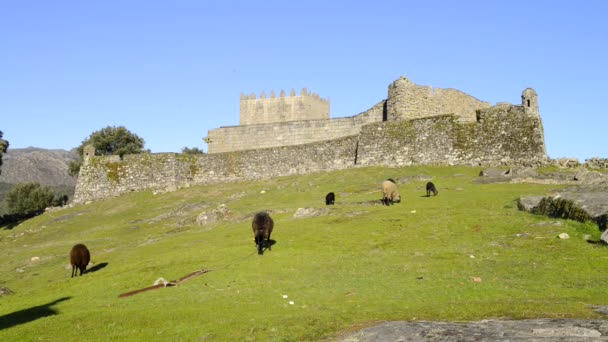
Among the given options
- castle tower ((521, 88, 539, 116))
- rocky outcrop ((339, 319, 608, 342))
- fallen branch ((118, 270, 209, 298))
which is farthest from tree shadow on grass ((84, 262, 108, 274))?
castle tower ((521, 88, 539, 116))

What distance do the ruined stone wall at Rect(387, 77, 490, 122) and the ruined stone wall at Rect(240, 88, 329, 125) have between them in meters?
22.9

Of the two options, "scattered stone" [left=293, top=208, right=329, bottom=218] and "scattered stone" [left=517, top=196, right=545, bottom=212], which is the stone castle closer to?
"scattered stone" [left=517, top=196, right=545, bottom=212]

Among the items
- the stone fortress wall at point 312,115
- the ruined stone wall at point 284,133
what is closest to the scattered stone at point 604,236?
the stone fortress wall at point 312,115

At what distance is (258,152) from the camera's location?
64562mm

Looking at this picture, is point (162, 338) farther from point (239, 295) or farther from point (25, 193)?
point (25, 193)

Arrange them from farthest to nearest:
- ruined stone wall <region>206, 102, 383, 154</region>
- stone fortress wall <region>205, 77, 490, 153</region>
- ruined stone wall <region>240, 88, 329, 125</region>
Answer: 1. ruined stone wall <region>240, 88, 329, 125</region>
2. ruined stone wall <region>206, 102, 383, 154</region>
3. stone fortress wall <region>205, 77, 490, 153</region>

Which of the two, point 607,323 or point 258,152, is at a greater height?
point 258,152

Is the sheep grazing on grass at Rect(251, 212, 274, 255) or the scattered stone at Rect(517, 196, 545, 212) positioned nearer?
the sheep grazing on grass at Rect(251, 212, 274, 255)

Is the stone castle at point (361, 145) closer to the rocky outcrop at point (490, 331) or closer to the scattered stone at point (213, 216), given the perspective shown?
the scattered stone at point (213, 216)

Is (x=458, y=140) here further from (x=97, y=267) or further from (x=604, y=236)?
(x=97, y=267)

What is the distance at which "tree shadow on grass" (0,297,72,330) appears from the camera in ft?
59.5

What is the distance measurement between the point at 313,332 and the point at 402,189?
1162 inches

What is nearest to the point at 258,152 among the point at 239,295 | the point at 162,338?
the point at 239,295

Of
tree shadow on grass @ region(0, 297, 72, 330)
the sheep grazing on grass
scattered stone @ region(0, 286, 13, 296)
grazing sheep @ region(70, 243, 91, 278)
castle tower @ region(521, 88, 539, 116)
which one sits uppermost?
castle tower @ region(521, 88, 539, 116)
